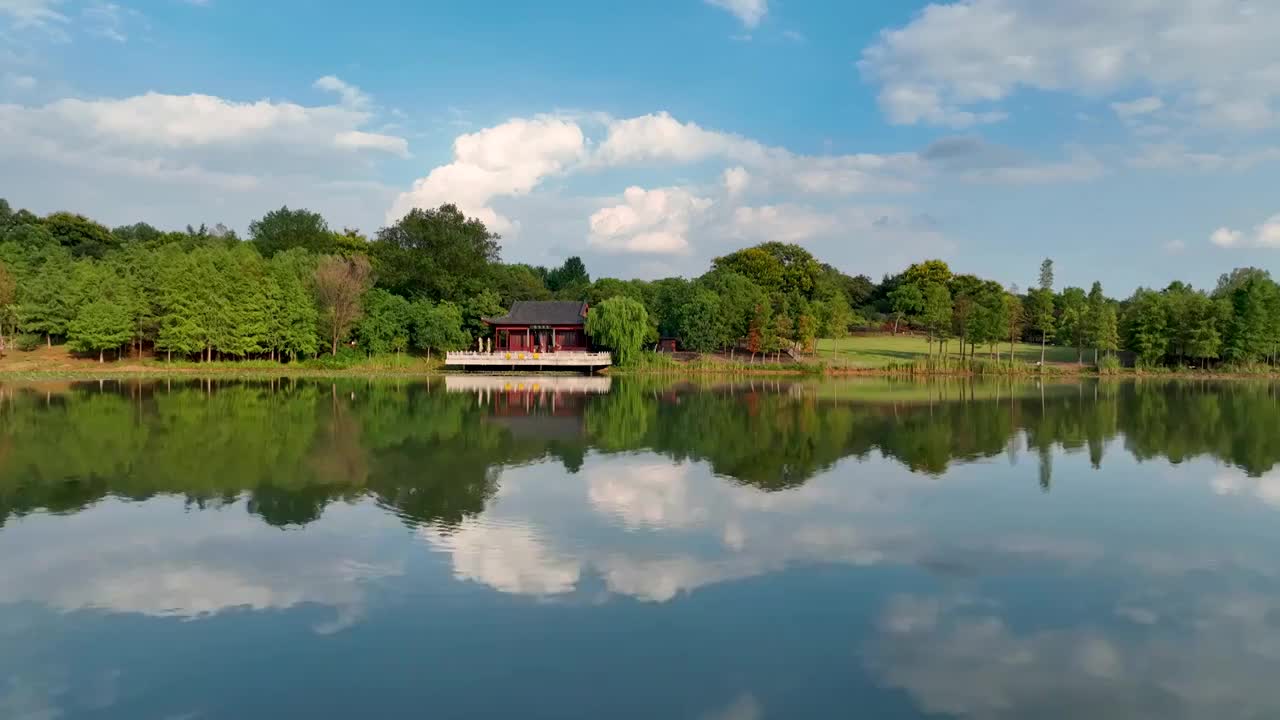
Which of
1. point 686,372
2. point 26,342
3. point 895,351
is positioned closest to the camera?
point 26,342

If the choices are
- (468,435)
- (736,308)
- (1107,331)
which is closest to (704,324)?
(736,308)

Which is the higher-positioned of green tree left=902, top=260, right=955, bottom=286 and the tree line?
green tree left=902, top=260, right=955, bottom=286

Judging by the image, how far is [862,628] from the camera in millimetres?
8148

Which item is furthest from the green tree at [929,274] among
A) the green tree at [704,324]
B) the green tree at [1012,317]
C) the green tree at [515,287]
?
the green tree at [515,287]

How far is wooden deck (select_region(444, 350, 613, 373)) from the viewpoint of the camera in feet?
169

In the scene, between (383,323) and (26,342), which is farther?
(383,323)

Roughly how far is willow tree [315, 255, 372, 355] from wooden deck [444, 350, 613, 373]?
703cm

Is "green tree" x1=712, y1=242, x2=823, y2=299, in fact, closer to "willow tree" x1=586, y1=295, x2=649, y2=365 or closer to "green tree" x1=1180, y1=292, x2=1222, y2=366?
"willow tree" x1=586, y1=295, x2=649, y2=365

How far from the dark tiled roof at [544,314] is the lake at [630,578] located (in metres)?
35.2

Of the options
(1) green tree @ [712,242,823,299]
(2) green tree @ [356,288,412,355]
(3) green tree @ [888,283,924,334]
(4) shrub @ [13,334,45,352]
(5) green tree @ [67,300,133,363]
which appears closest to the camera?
(5) green tree @ [67,300,133,363]

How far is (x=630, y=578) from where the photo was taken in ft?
31.5

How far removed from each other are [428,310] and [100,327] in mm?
20155

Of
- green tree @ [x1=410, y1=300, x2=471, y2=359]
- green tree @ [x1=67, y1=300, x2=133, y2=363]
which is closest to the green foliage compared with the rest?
green tree @ [x1=410, y1=300, x2=471, y2=359]

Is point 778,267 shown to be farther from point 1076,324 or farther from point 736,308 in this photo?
point 1076,324
